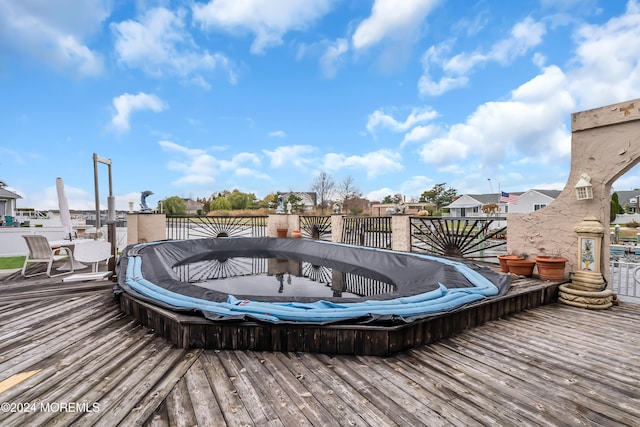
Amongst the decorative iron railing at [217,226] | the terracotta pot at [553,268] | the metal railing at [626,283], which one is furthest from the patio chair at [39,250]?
the metal railing at [626,283]

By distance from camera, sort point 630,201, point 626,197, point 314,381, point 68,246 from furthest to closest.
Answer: point 626,197 → point 630,201 → point 68,246 → point 314,381

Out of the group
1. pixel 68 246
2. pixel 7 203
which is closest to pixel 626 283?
pixel 68 246

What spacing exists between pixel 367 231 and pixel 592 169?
4811 mm

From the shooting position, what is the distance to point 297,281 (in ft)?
17.0

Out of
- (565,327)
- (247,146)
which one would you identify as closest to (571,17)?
(565,327)

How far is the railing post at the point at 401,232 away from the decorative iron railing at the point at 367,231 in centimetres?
58

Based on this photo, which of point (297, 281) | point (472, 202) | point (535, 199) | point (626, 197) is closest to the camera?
point (297, 281)

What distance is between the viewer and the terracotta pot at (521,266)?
4.00m

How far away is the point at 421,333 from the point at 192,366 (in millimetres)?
1684

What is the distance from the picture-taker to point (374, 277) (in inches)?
214

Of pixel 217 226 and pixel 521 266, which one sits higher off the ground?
pixel 217 226

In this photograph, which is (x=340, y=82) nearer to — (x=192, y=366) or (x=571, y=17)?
(x=571, y=17)

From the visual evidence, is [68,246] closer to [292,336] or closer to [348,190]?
[292,336]

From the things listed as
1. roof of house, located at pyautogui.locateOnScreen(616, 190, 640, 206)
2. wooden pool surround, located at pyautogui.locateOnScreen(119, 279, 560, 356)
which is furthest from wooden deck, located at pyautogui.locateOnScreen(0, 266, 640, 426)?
roof of house, located at pyautogui.locateOnScreen(616, 190, 640, 206)
